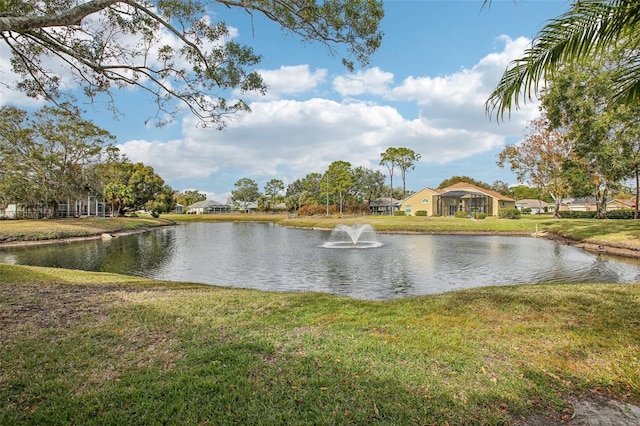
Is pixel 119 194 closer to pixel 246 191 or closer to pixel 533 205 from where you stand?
pixel 246 191

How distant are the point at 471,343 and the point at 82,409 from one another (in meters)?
4.23

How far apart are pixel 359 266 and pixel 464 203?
46192mm

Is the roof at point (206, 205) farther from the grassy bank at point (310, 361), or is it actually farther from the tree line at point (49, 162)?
the grassy bank at point (310, 361)

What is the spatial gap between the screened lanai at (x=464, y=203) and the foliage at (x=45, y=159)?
50.2m

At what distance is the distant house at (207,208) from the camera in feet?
341

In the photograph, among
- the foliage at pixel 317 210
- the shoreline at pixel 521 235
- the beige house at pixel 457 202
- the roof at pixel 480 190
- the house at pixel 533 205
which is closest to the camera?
the shoreline at pixel 521 235

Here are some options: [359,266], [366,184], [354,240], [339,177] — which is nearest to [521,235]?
[354,240]

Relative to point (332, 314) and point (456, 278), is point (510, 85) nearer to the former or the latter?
point (332, 314)

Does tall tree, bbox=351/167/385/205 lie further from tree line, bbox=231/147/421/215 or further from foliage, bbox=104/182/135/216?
foliage, bbox=104/182/135/216

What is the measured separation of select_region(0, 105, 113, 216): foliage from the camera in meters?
29.1

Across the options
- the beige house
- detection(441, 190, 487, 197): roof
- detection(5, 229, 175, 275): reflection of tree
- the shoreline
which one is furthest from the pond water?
the beige house

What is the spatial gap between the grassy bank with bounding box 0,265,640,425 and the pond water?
522cm

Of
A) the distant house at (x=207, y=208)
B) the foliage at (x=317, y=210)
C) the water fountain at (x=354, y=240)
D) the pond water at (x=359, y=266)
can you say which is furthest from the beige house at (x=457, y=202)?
the distant house at (x=207, y=208)

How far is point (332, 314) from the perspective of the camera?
18.8 ft
